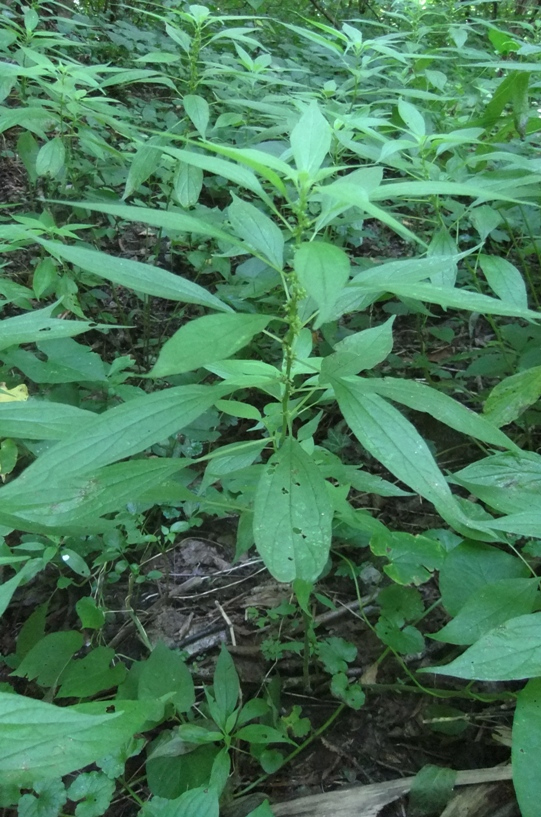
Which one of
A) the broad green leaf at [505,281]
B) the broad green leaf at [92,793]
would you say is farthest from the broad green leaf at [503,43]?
the broad green leaf at [92,793]

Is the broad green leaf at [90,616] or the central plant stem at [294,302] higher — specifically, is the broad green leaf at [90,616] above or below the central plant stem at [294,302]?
below

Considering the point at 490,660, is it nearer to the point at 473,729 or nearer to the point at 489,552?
the point at 489,552

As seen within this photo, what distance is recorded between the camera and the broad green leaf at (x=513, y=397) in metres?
1.70

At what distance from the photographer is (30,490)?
0.93 m

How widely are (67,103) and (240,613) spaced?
2.19 meters

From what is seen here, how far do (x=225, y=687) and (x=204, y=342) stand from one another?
1.06 m

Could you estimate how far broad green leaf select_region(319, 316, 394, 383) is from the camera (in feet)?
3.62

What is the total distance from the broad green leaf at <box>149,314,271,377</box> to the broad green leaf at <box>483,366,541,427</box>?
3.49ft

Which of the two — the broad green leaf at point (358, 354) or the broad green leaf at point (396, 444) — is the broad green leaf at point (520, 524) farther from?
the broad green leaf at point (358, 354)

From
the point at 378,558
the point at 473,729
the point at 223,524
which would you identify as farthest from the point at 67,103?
the point at 473,729

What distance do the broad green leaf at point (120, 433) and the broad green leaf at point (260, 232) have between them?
0.94 ft

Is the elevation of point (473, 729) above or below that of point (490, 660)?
below

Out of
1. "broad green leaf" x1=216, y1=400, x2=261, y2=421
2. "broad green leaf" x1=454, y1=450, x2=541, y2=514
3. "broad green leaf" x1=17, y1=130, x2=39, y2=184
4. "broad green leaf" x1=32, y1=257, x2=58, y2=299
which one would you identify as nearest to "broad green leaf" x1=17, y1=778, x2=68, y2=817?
"broad green leaf" x1=216, y1=400, x2=261, y2=421

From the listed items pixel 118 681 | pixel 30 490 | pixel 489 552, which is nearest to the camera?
pixel 30 490
